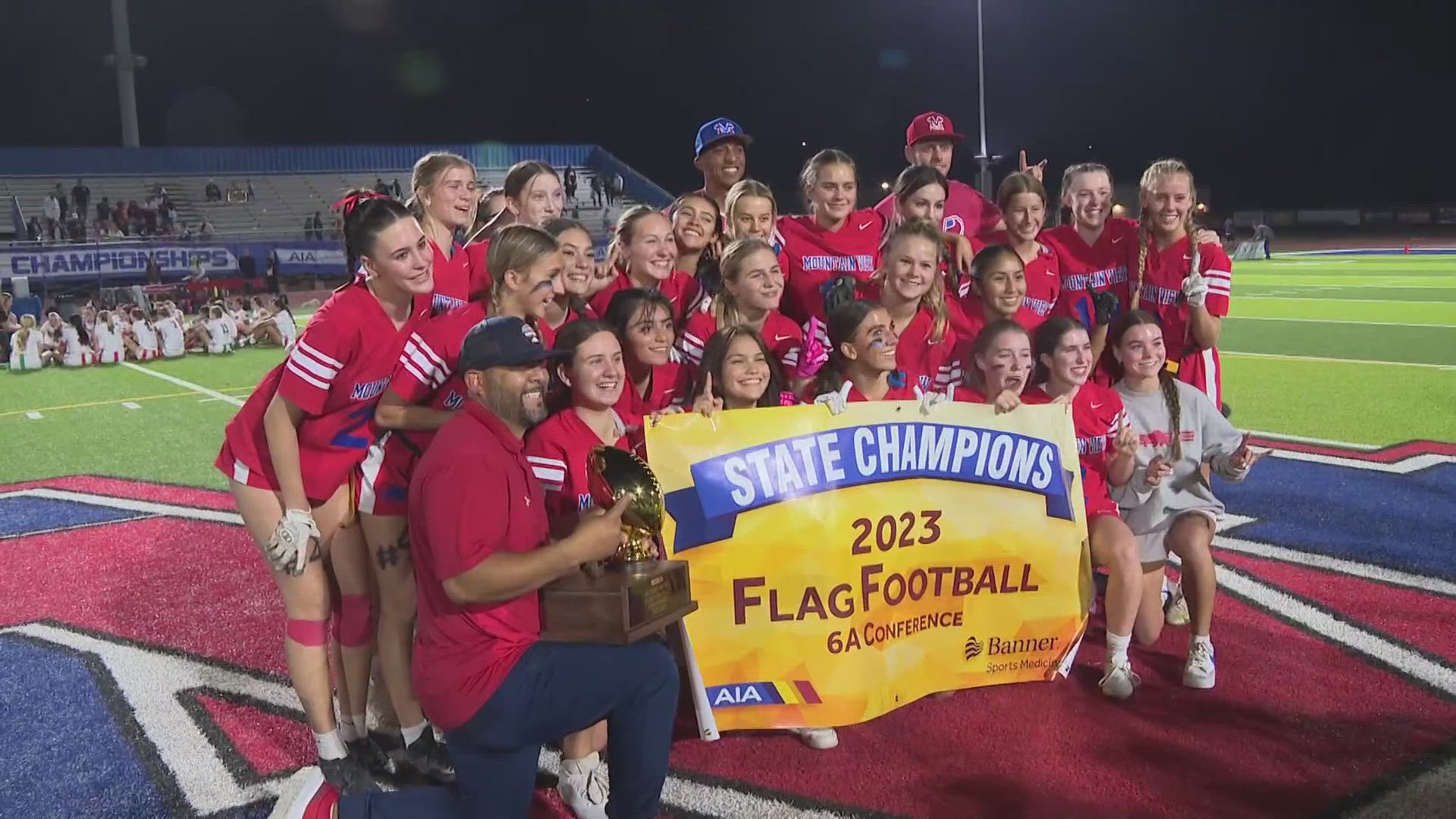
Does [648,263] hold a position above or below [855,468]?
above

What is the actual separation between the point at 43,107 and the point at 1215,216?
43.4m

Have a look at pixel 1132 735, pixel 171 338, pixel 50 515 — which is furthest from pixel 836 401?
pixel 171 338

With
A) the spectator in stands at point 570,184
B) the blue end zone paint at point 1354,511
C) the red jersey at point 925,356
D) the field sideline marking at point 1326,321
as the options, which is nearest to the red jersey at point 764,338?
the red jersey at point 925,356

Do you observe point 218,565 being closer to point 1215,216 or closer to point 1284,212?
point 1215,216

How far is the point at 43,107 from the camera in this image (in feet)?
126

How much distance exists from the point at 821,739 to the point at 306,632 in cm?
160

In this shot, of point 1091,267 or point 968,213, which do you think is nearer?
point 1091,267

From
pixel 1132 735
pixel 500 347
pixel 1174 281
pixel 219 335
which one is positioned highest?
pixel 219 335

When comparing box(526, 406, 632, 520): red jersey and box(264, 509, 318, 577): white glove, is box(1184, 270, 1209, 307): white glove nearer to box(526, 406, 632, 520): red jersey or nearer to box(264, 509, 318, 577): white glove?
box(526, 406, 632, 520): red jersey

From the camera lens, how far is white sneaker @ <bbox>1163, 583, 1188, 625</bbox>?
14.3 feet

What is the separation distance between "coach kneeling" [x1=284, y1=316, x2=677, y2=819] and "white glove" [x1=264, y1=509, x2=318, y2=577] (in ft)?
2.23

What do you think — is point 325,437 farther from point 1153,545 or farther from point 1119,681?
point 1153,545

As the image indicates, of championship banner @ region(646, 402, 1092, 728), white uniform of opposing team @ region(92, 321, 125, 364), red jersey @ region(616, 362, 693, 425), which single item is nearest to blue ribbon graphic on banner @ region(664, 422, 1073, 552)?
championship banner @ region(646, 402, 1092, 728)

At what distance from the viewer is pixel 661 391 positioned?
158 inches
